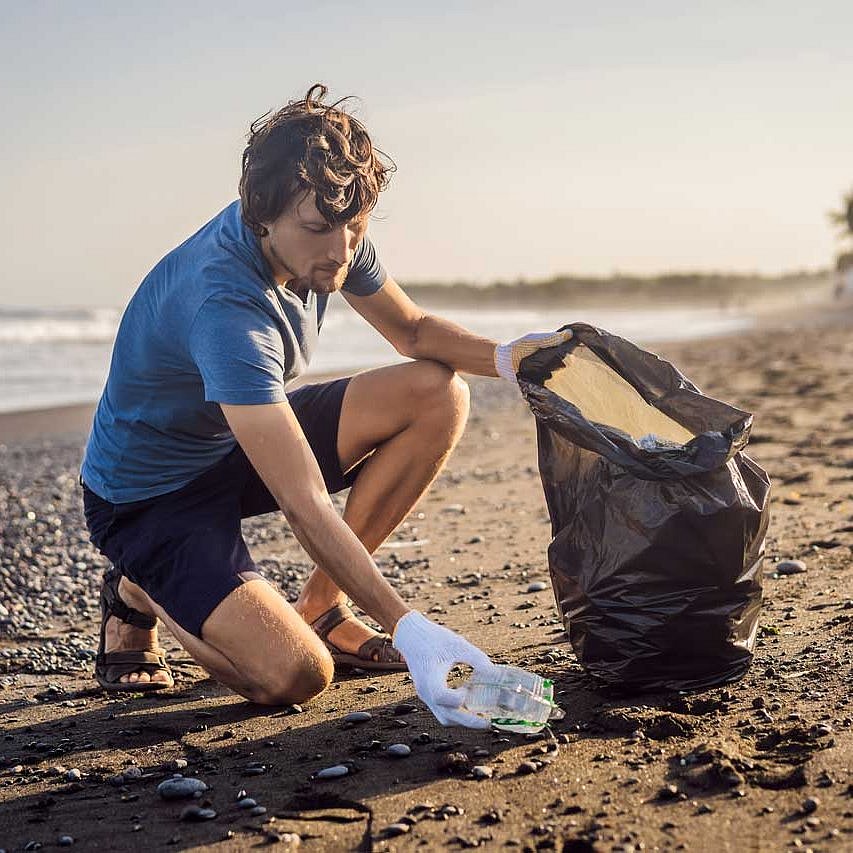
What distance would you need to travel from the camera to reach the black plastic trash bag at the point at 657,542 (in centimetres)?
249

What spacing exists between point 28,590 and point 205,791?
209cm

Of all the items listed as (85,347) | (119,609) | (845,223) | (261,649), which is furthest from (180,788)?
(845,223)

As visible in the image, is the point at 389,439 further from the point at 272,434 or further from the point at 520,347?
the point at 272,434

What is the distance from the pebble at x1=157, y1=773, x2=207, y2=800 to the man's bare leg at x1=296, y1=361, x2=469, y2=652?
999 mm

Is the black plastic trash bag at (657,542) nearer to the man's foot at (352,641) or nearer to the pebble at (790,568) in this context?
the man's foot at (352,641)

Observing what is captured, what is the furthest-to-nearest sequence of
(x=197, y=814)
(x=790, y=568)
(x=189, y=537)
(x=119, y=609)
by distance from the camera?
(x=790, y=568)
(x=119, y=609)
(x=189, y=537)
(x=197, y=814)

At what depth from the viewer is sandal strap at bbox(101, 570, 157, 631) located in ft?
10.4

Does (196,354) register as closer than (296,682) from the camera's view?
Yes

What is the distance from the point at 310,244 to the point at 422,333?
0.81m

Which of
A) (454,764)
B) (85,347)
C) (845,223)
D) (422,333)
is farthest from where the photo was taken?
(845,223)

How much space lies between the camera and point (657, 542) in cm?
249

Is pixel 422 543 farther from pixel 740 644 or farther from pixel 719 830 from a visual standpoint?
pixel 719 830

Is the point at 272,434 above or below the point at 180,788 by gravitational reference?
above

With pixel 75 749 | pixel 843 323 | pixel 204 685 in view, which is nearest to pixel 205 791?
pixel 75 749
